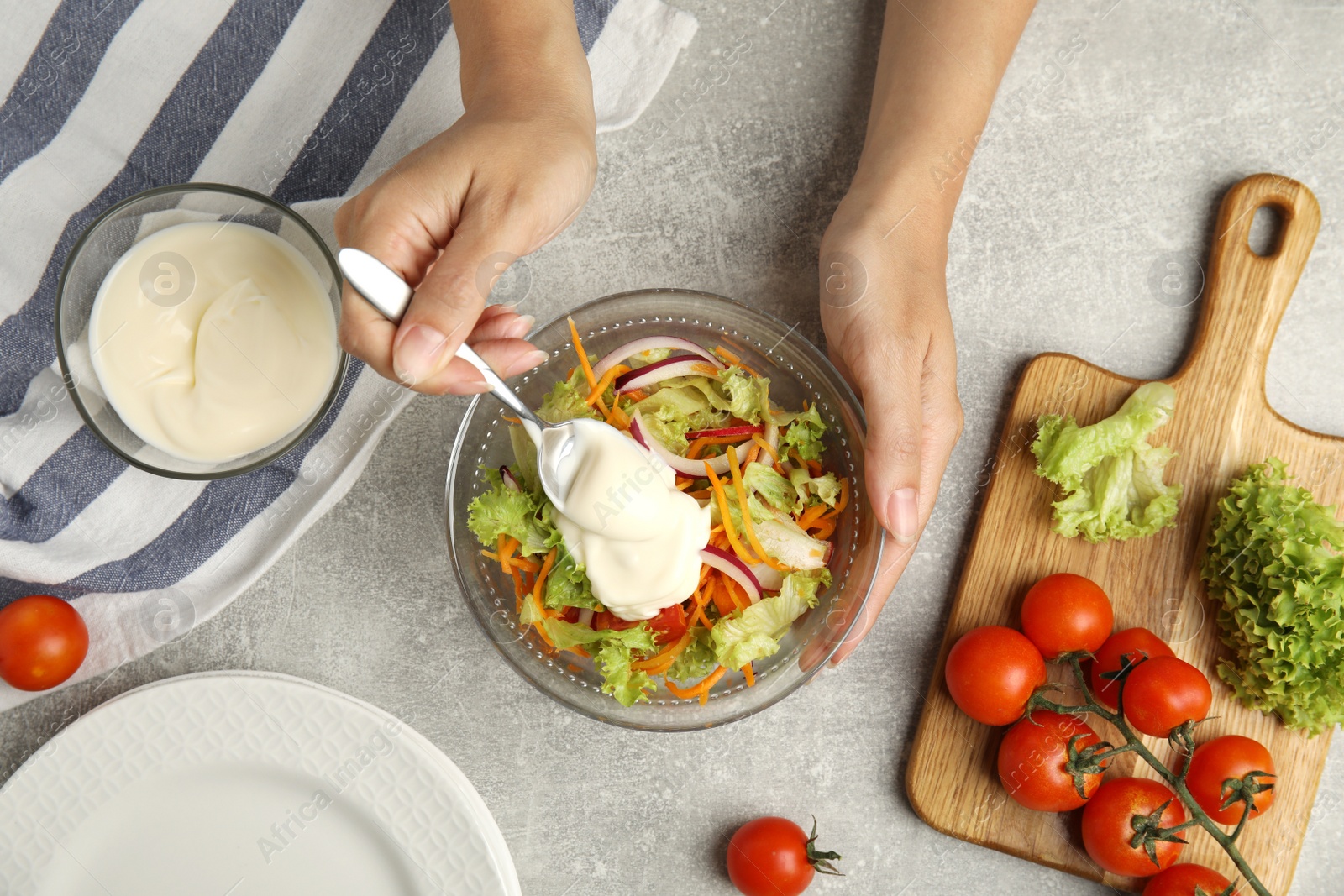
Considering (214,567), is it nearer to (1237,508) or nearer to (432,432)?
(432,432)

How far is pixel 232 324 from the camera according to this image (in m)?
1.80

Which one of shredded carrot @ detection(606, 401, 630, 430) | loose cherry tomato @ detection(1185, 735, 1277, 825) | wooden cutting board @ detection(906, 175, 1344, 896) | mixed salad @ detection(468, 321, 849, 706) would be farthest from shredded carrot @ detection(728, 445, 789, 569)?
loose cherry tomato @ detection(1185, 735, 1277, 825)

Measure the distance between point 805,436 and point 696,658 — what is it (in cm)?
53

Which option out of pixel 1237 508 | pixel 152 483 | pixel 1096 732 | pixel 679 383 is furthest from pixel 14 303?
pixel 1237 508

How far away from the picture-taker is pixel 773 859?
6.44 feet

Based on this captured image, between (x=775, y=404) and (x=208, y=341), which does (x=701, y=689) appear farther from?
(x=208, y=341)

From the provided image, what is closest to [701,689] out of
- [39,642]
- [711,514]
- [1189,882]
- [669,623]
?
[669,623]

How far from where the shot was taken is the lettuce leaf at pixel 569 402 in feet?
5.94

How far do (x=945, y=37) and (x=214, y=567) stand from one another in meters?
2.18

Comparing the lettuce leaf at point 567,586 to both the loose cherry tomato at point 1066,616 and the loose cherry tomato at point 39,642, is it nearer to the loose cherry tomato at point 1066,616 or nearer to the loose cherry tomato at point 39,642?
the loose cherry tomato at point 1066,616

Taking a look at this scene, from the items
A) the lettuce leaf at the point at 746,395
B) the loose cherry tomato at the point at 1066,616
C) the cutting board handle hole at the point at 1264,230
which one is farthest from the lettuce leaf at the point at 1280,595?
the lettuce leaf at the point at 746,395

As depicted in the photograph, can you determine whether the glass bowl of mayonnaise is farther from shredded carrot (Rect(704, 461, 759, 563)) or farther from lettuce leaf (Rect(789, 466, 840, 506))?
lettuce leaf (Rect(789, 466, 840, 506))

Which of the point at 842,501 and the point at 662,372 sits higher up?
the point at 662,372

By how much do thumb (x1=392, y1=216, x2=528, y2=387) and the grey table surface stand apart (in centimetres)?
65
